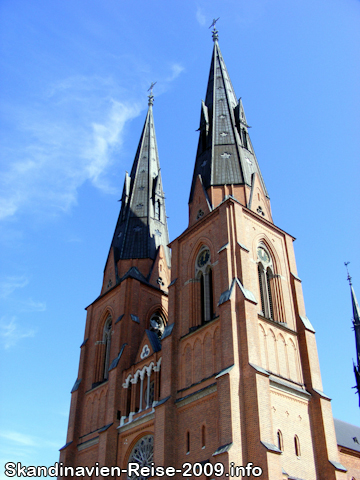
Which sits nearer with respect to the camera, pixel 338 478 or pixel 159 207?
pixel 338 478

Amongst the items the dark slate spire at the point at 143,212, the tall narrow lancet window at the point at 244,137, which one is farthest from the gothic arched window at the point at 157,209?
the tall narrow lancet window at the point at 244,137

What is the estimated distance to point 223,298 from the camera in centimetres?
2322

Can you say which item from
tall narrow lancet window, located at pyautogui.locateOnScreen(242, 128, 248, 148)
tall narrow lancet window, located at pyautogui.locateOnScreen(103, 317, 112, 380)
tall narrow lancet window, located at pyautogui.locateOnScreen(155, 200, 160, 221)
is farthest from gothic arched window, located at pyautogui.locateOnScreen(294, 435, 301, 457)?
tall narrow lancet window, located at pyautogui.locateOnScreen(155, 200, 160, 221)

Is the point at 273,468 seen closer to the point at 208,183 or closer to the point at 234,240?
the point at 234,240

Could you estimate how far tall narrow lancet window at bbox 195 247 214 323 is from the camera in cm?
2578

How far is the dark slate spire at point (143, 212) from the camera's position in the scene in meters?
37.5

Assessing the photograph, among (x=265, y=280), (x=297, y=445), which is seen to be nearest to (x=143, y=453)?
(x=297, y=445)

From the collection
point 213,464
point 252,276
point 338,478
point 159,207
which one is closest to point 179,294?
point 252,276

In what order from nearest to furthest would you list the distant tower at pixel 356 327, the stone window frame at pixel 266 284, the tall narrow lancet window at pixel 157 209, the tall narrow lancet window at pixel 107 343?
the stone window frame at pixel 266 284
the tall narrow lancet window at pixel 107 343
the tall narrow lancet window at pixel 157 209
the distant tower at pixel 356 327

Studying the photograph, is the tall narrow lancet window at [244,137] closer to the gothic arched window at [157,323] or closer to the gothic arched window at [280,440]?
the gothic arched window at [157,323]

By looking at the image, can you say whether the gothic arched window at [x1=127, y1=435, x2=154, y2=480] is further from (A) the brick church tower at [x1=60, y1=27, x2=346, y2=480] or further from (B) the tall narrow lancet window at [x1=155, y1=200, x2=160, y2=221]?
(B) the tall narrow lancet window at [x1=155, y1=200, x2=160, y2=221]

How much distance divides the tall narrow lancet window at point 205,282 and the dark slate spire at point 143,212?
372 inches

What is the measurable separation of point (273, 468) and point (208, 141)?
22.1 metres

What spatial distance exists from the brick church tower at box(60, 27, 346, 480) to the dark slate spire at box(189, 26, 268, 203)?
0.33 feet
